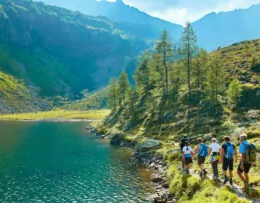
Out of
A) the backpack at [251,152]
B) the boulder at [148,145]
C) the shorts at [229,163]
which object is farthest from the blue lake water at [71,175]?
the backpack at [251,152]

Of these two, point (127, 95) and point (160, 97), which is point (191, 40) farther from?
point (127, 95)

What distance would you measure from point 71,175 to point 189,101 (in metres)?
44.7

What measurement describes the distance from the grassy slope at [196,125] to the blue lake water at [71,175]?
694 centimetres

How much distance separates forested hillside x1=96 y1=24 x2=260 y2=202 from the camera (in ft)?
212

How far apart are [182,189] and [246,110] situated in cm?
4248

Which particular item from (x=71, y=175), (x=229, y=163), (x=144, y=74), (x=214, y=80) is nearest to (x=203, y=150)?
(x=229, y=163)

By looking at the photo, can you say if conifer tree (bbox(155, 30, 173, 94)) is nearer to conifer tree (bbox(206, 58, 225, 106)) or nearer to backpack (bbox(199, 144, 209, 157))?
conifer tree (bbox(206, 58, 225, 106))

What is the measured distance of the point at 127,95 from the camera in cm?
12538

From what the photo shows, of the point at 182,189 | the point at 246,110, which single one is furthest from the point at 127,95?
the point at 182,189

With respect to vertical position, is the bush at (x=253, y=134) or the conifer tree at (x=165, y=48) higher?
the conifer tree at (x=165, y=48)

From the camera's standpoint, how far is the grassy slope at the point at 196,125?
31.6 metres

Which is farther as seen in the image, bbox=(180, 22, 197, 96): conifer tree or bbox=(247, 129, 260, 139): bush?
bbox=(180, 22, 197, 96): conifer tree

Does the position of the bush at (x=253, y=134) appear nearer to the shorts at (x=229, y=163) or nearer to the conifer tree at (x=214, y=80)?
the conifer tree at (x=214, y=80)

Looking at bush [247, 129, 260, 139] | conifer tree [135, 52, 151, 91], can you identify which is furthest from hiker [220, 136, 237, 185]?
conifer tree [135, 52, 151, 91]
